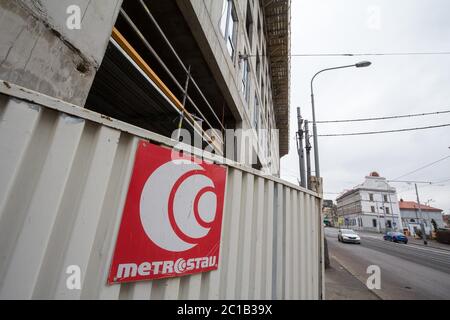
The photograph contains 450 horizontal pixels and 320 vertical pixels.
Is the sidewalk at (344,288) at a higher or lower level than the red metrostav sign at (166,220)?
lower

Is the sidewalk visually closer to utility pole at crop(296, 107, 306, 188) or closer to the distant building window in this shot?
utility pole at crop(296, 107, 306, 188)

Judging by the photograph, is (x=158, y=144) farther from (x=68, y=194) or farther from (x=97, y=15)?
(x=97, y=15)

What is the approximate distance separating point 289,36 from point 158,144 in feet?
57.5

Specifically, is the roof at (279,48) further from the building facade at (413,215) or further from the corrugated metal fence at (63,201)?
the building facade at (413,215)

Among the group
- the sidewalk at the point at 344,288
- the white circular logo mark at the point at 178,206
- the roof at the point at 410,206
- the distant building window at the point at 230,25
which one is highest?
the roof at the point at 410,206

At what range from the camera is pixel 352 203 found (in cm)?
6712

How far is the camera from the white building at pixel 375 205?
190ft

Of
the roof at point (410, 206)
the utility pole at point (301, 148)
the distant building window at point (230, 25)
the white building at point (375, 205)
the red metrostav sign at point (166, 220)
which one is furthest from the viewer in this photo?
the roof at point (410, 206)

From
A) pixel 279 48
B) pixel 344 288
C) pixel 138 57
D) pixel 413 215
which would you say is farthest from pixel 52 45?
pixel 413 215

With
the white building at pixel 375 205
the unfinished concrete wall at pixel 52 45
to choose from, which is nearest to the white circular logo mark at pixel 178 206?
the unfinished concrete wall at pixel 52 45

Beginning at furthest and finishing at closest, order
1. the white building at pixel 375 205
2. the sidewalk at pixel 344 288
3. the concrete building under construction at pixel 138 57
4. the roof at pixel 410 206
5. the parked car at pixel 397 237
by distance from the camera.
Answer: the roof at pixel 410 206 < the white building at pixel 375 205 < the parked car at pixel 397 237 < the sidewalk at pixel 344 288 < the concrete building under construction at pixel 138 57

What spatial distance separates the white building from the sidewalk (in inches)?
2371

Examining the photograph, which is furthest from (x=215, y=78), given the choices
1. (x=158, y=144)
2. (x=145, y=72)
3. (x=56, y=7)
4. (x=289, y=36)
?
(x=289, y=36)

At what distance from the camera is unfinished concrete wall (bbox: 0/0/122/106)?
65.6 inches
